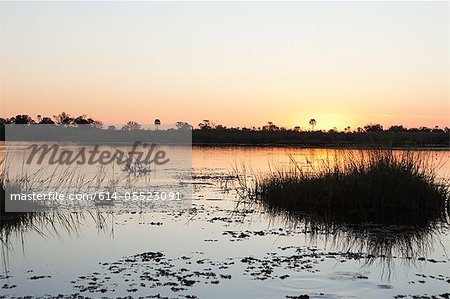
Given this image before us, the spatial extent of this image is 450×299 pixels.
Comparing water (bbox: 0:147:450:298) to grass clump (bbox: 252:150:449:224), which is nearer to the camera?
water (bbox: 0:147:450:298)

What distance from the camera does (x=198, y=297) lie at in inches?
265

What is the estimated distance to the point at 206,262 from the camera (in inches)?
340

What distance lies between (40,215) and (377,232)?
7916 millimetres

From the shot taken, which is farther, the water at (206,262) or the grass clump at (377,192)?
the grass clump at (377,192)

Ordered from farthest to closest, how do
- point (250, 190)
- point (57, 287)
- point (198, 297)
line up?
point (250, 190), point (57, 287), point (198, 297)

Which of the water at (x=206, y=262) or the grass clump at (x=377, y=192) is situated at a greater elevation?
the grass clump at (x=377, y=192)

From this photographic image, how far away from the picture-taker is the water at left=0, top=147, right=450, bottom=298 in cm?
718

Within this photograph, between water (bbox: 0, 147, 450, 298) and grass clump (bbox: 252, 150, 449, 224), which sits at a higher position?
grass clump (bbox: 252, 150, 449, 224)

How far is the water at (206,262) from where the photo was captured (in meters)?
7.18

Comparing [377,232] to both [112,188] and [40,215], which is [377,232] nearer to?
[40,215]

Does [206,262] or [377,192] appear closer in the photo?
[206,262]

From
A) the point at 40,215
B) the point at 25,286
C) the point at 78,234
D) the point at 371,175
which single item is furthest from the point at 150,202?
the point at 25,286

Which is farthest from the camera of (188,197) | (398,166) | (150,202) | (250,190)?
(250,190)

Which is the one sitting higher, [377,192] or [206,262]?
[377,192]
